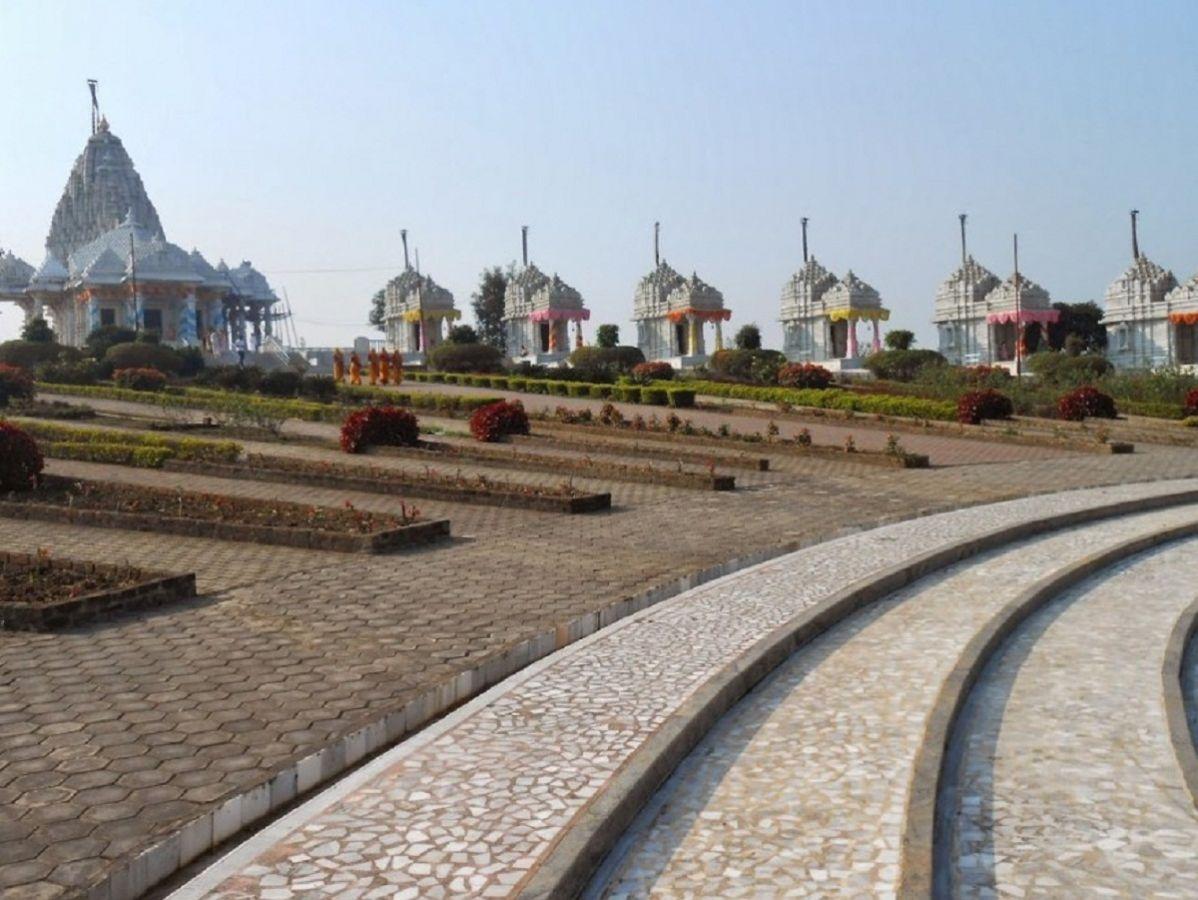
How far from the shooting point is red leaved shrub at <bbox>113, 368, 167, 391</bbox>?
3519 centimetres

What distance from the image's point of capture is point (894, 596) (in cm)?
1094

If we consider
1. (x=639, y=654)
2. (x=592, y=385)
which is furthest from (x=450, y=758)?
(x=592, y=385)

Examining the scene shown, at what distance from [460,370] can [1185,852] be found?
41.3 meters

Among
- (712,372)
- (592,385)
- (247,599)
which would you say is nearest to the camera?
(247,599)

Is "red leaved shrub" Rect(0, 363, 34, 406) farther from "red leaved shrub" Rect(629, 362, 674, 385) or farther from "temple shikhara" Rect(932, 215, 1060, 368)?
"temple shikhara" Rect(932, 215, 1060, 368)

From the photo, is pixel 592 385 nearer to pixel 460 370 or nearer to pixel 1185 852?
pixel 460 370

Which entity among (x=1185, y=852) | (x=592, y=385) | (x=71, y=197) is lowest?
(x=1185, y=852)

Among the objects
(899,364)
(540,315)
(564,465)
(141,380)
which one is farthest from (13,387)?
(540,315)

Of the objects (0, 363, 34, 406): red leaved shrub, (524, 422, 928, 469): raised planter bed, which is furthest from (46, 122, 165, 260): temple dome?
(524, 422, 928, 469): raised planter bed

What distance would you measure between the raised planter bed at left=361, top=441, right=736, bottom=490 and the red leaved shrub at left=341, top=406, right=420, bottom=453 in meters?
0.20

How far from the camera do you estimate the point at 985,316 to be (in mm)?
61219

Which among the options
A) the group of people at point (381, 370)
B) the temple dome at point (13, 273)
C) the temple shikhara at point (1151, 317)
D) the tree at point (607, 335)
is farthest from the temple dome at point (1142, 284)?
the temple dome at point (13, 273)

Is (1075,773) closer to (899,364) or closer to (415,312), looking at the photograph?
(899,364)

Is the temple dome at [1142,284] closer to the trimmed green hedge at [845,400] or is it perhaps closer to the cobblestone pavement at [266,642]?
the trimmed green hedge at [845,400]
